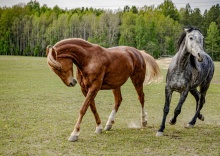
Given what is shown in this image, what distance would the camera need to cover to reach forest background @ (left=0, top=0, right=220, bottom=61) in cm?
7150

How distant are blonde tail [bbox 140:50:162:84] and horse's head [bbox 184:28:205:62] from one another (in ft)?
6.07

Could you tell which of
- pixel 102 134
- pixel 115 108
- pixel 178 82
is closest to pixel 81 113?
pixel 102 134

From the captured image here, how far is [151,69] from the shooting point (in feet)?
28.5

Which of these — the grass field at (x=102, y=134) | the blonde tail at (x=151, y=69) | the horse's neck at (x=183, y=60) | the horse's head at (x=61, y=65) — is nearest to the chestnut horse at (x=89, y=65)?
the horse's head at (x=61, y=65)

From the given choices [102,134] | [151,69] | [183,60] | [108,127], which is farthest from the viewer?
[151,69]

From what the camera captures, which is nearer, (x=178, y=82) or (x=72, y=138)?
(x=72, y=138)

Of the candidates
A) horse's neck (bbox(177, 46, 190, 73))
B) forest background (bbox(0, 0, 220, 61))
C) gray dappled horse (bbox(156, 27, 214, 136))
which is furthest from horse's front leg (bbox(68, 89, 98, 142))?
forest background (bbox(0, 0, 220, 61))

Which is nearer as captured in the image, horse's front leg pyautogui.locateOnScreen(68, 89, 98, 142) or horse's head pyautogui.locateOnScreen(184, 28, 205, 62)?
horse's head pyautogui.locateOnScreen(184, 28, 205, 62)

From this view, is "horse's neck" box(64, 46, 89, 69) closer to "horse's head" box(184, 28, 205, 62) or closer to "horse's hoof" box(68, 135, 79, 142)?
"horse's hoof" box(68, 135, 79, 142)

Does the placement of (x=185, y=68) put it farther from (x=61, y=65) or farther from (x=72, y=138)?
(x=72, y=138)

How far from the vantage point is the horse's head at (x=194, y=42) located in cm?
647

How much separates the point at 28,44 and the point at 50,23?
10.5m

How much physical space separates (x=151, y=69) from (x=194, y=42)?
2.24 meters

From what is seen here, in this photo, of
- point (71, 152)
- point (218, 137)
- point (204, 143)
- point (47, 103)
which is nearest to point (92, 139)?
point (71, 152)
